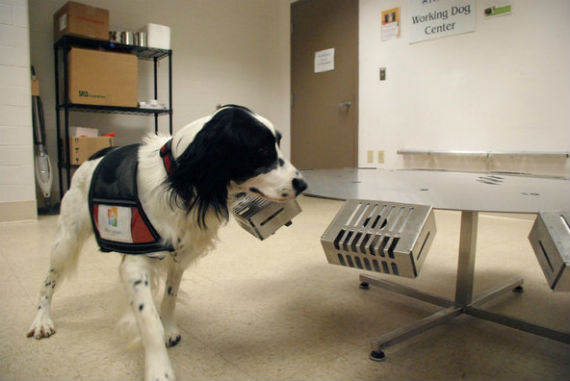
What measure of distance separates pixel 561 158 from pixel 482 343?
2.43 metres

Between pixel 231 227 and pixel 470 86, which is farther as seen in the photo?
pixel 470 86

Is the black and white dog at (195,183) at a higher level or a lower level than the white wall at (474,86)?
lower

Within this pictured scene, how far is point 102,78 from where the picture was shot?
362cm

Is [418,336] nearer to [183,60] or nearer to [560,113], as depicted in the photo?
[560,113]

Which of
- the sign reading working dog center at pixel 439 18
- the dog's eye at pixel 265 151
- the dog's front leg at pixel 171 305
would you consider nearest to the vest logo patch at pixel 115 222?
the dog's front leg at pixel 171 305

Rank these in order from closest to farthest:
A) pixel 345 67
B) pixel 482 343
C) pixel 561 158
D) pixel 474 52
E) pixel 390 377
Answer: pixel 390 377 → pixel 482 343 → pixel 561 158 → pixel 474 52 → pixel 345 67

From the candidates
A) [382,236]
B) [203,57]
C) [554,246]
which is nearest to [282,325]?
[382,236]

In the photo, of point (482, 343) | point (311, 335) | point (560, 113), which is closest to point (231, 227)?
point (311, 335)

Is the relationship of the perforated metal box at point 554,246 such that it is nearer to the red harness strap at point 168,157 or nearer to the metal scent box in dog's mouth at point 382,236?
the metal scent box in dog's mouth at point 382,236

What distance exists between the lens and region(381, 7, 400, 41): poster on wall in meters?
4.13

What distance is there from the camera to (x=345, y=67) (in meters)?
4.66

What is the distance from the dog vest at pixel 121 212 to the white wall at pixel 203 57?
326 centimetres

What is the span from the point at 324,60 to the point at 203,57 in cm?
143

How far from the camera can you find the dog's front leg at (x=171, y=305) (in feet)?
4.45
